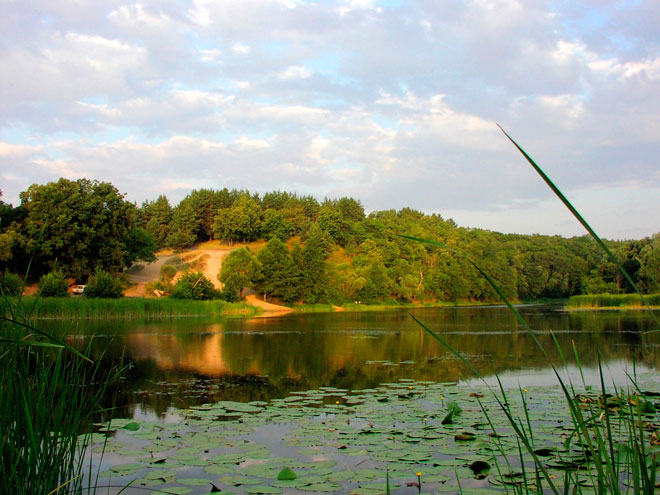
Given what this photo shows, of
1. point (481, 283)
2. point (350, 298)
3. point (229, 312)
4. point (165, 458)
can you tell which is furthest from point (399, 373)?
point (481, 283)

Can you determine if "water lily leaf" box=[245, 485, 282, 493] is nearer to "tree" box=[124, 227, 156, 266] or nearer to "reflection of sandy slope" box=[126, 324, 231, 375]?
"reflection of sandy slope" box=[126, 324, 231, 375]

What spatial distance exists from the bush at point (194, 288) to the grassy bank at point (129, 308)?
2.14m

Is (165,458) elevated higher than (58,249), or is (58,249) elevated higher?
(58,249)

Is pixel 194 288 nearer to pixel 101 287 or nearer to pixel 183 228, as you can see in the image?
pixel 101 287

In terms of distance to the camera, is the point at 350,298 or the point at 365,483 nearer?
the point at 365,483

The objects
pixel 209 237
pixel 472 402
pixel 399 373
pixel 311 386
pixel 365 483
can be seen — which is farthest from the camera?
pixel 209 237

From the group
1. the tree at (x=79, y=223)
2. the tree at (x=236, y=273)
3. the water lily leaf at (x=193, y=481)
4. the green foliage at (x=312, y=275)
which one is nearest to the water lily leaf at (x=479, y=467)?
the water lily leaf at (x=193, y=481)

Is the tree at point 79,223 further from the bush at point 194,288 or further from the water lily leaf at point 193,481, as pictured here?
the water lily leaf at point 193,481

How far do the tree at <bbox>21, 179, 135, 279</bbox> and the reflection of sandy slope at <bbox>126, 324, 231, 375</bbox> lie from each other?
2100cm

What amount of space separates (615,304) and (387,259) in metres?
29.5

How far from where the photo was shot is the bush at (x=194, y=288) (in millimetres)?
37969

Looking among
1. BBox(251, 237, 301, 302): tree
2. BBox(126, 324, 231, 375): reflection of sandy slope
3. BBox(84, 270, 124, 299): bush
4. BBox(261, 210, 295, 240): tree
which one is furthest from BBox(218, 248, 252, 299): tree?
BBox(261, 210, 295, 240): tree

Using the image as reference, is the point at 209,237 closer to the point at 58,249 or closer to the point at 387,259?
the point at 387,259

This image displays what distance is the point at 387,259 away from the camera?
222ft
